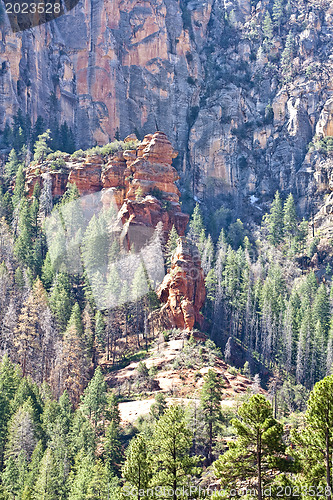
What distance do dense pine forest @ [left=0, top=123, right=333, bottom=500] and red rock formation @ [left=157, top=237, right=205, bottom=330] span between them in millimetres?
1569

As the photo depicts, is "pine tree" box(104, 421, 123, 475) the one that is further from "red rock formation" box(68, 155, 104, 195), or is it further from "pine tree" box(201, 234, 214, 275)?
"red rock formation" box(68, 155, 104, 195)

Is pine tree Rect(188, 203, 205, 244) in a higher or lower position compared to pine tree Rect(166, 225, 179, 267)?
higher

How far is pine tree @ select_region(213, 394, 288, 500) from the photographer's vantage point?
31234 mm

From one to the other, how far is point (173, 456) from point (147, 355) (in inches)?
1263

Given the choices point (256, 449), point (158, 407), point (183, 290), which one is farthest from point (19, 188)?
point (256, 449)

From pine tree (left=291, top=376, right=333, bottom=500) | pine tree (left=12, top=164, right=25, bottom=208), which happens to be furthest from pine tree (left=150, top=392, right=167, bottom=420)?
pine tree (left=12, top=164, right=25, bottom=208)

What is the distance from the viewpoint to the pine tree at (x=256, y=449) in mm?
31234

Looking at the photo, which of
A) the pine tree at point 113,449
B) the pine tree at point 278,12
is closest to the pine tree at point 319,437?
the pine tree at point 113,449

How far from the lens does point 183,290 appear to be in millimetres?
72688

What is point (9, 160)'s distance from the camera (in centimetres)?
9906

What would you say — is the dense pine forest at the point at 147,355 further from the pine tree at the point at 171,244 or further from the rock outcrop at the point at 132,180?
the rock outcrop at the point at 132,180

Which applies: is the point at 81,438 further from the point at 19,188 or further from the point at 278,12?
the point at 278,12

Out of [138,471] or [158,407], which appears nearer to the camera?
[138,471]

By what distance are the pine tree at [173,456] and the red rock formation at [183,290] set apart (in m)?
33.6
